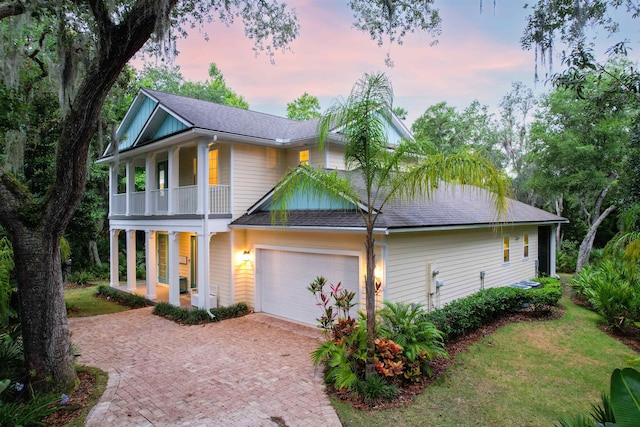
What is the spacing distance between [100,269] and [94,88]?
16.4 meters

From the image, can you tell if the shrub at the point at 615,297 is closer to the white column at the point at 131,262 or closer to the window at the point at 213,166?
the window at the point at 213,166

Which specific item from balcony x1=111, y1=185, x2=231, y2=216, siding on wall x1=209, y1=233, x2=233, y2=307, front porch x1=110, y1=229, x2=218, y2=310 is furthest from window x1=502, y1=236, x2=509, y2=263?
front porch x1=110, y1=229, x2=218, y2=310

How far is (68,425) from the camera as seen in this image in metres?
4.89

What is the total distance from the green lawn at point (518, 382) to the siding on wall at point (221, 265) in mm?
6655

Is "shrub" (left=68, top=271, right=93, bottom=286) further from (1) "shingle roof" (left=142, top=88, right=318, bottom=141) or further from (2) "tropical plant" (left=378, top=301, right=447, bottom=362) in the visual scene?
(2) "tropical plant" (left=378, top=301, right=447, bottom=362)

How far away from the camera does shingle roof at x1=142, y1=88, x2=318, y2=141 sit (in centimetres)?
1130

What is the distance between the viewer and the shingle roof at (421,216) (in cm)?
825

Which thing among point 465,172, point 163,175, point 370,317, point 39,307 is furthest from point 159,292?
point 465,172

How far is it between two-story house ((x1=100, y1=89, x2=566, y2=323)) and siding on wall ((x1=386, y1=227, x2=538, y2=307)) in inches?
1.3

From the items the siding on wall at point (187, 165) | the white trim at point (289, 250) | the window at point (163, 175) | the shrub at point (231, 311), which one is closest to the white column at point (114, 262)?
the window at point (163, 175)

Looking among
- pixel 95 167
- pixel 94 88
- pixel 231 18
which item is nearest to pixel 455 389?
pixel 94 88

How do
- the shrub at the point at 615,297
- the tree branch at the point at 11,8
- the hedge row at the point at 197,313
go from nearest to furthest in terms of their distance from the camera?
the tree branch at the point at 11,8 < the shrub at the point at 615,297 < the hedge row at the point at 197,313

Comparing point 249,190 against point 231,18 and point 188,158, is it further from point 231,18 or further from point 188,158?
point 231,18

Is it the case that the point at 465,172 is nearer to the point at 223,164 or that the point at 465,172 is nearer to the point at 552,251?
the point at 223,164
